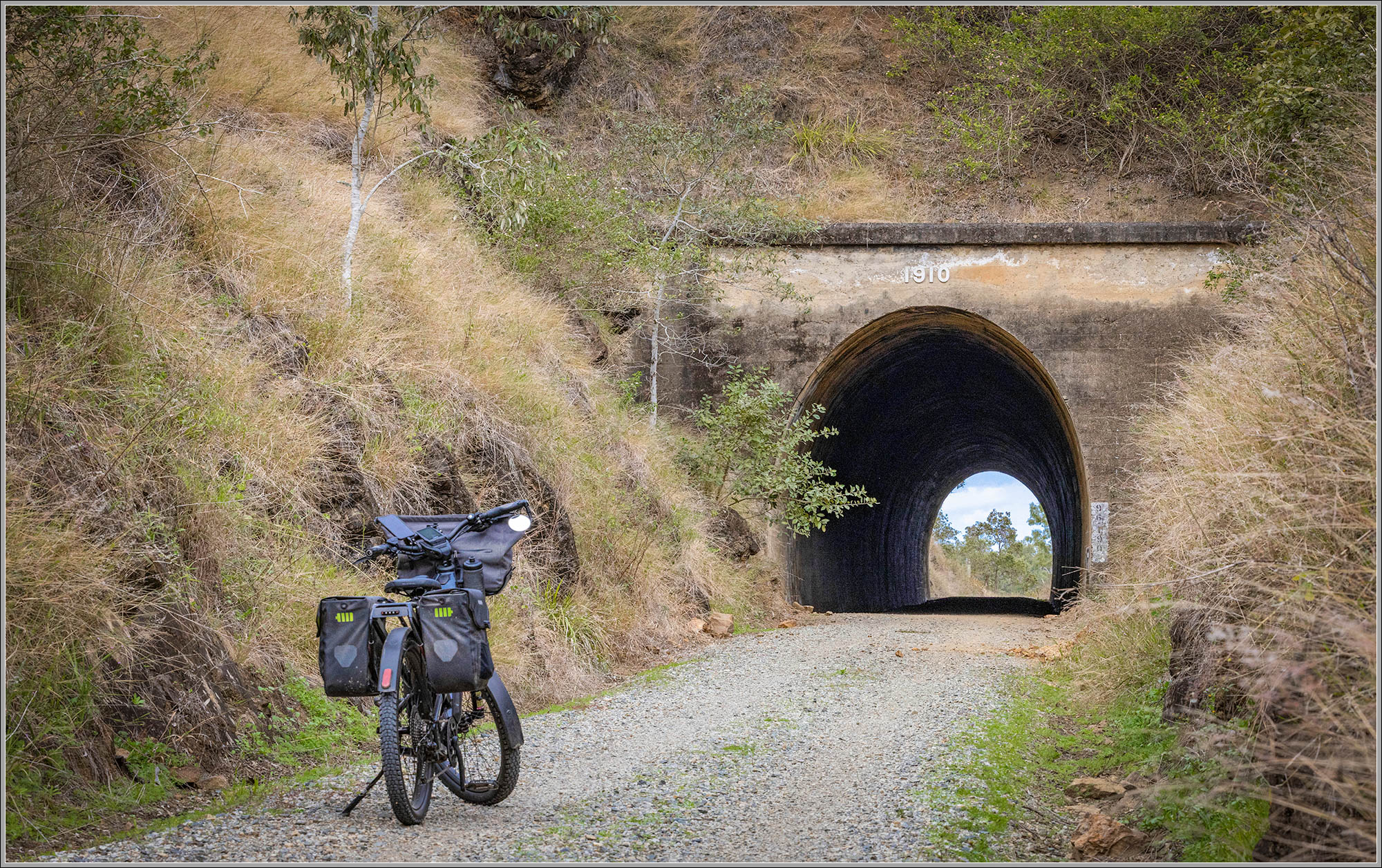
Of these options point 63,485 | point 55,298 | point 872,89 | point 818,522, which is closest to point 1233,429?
point 63,485

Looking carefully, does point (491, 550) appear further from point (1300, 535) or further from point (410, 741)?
point (1300, 535)

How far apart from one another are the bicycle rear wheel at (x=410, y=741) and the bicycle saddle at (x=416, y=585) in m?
0.26

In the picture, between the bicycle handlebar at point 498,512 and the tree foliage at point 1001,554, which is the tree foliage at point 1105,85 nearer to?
the bicycle handlebar at point 498,512

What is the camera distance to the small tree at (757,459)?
43.9ft

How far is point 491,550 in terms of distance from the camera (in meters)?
4.61

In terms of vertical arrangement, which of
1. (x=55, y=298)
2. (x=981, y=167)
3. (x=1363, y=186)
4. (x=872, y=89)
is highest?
(x=872, y=89)

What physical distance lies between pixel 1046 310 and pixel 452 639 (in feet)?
39.9

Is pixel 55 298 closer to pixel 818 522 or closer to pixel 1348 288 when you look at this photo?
pixel 1348 288

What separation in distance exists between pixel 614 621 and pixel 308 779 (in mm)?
4304

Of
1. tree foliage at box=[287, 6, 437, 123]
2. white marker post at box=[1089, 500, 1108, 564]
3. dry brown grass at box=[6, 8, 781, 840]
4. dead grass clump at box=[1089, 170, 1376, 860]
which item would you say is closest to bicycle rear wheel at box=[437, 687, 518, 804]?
dry brown grass at box=[6, 8, 781, 840]

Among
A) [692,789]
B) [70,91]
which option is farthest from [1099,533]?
[70,91]

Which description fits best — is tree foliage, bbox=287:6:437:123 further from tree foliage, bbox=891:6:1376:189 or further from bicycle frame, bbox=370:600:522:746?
tree foliage, bbox=891:6:1376:189

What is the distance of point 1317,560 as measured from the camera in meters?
3.98

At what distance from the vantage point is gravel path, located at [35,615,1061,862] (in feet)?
13.1
